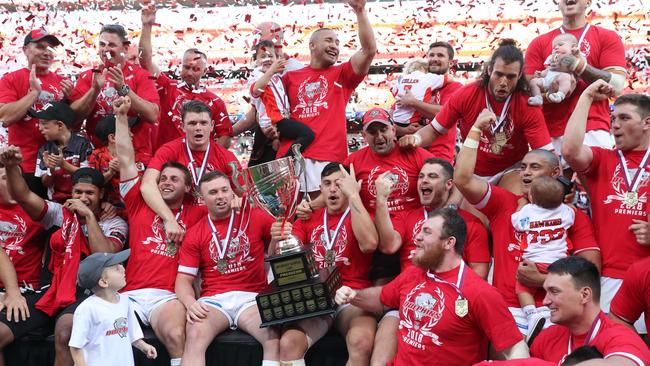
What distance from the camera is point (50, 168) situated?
20.0 feet

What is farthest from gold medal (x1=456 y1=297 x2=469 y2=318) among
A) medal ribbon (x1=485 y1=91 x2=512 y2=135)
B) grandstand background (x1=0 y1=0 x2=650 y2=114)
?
grandstand background (x1=0 y1=0 x2=650 y2=114)

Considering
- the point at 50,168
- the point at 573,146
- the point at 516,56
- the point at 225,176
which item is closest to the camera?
the point at 573,146

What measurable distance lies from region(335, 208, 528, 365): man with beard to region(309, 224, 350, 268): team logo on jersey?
65 cm

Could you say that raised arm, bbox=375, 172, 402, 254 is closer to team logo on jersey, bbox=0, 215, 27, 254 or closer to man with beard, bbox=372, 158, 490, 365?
man with beard, bbox=372, 158, 490, 365

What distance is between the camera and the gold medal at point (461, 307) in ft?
14.1

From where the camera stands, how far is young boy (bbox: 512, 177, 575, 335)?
4676 mm

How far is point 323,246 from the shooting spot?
5289 mm

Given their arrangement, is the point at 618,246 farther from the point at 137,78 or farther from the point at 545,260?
the point at 137,78

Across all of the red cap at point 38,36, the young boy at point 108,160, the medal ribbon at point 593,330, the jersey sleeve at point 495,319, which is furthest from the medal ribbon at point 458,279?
the red cap at point 38,36

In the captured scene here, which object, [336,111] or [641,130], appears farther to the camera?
[336,111]

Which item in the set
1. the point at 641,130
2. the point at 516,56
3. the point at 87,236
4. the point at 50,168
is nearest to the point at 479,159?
the point at 516,56

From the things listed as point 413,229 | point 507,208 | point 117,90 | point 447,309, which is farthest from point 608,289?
point 117,90

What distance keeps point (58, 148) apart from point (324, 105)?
1.95 m

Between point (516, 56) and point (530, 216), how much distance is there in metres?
0.97
